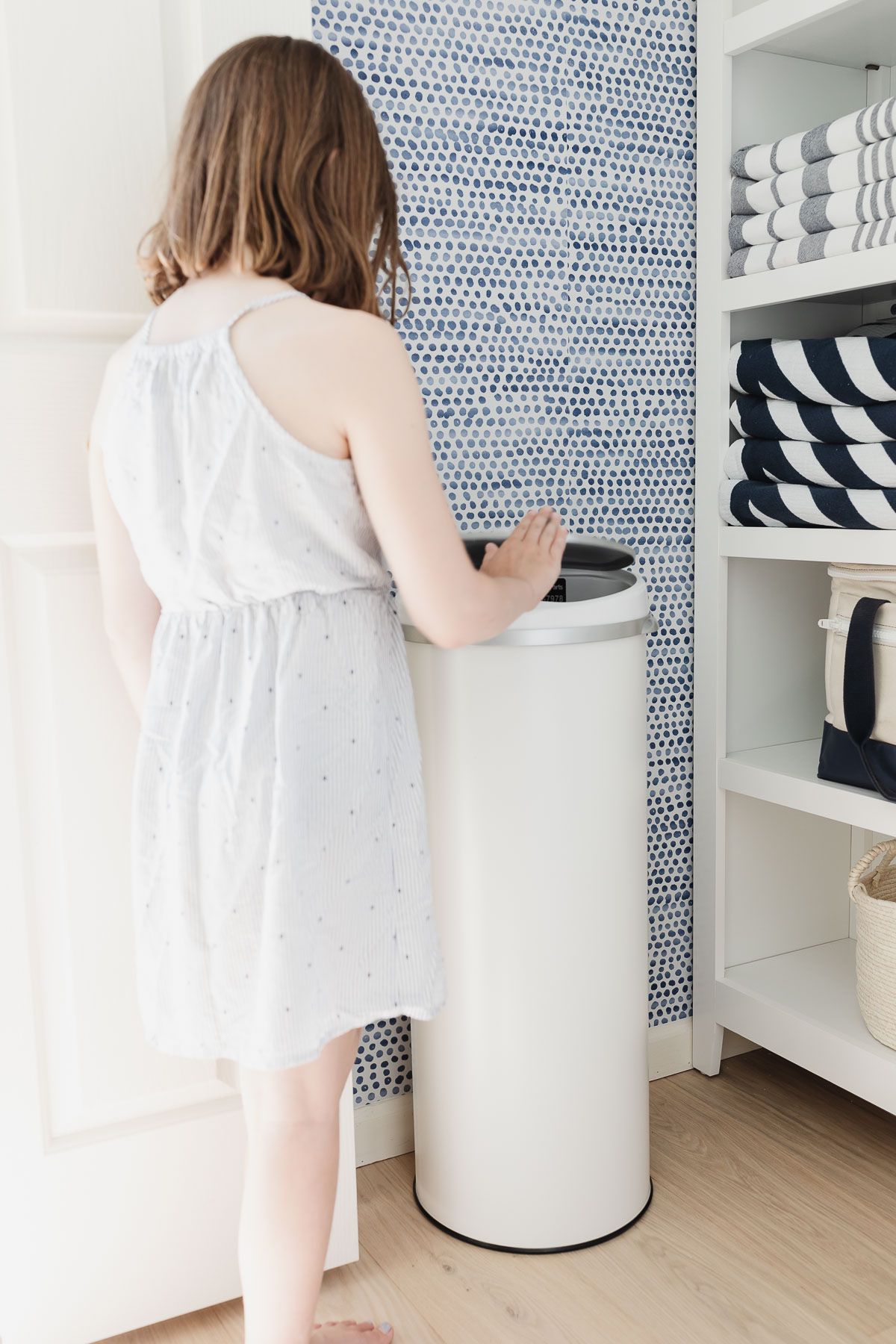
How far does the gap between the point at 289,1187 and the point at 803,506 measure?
3.80 ft

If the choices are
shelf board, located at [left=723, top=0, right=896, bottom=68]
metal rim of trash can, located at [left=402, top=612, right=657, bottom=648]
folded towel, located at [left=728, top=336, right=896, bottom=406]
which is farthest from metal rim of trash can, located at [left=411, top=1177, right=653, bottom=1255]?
shelf board, located at [left=723, top=0, right=896, bottom=68]

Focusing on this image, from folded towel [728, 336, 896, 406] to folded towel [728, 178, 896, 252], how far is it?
154mm

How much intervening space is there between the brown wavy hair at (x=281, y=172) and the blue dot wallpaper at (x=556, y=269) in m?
0.57

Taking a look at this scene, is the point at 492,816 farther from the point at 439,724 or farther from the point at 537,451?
the point at 537,451

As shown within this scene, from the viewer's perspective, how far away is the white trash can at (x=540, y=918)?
1.44 m

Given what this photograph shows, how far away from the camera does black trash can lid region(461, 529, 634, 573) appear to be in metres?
1.61

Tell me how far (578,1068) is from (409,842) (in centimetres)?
53

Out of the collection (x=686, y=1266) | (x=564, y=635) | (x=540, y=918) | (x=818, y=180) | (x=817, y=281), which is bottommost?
(x=686, y=1266)

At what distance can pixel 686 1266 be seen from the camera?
1519mm

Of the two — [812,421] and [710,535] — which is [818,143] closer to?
[812,421]

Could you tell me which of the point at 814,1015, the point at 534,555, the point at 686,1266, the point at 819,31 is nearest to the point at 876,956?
the point at 814,1015

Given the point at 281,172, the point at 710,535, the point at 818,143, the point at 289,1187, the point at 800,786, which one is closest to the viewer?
the point at 281,172

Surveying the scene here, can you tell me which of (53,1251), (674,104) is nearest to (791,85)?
(674,104)

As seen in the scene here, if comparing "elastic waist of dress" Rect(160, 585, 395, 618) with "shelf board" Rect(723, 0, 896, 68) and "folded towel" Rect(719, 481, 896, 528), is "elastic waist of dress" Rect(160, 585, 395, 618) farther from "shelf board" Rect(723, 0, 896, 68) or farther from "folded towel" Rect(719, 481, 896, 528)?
"shelf board" Rect(723, 0, 896, 68)
